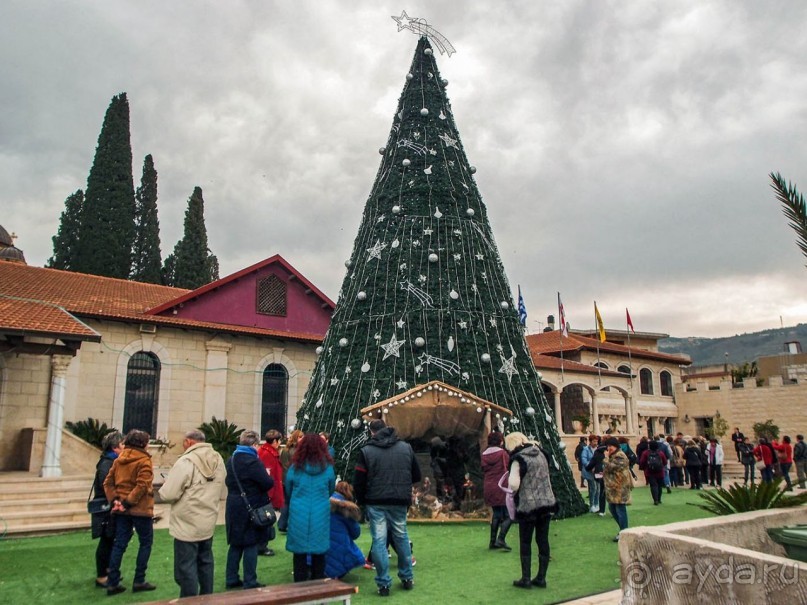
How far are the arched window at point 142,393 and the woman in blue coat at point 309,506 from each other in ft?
41.7

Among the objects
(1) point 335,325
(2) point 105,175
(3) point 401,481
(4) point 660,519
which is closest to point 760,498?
(3) point 401,481

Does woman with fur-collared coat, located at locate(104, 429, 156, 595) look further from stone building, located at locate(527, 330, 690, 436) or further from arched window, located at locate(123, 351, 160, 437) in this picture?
stone building, located at locate(527, 330, 690, 436)

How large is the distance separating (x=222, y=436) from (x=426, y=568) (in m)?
10.8

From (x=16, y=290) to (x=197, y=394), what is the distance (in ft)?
17.8

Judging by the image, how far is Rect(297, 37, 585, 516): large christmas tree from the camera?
10.8 meters

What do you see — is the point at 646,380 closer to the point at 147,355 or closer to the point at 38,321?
the point at 147,355

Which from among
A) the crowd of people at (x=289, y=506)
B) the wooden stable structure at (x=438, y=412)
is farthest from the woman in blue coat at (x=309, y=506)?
the wooden stable structure at (x=438, y=412)

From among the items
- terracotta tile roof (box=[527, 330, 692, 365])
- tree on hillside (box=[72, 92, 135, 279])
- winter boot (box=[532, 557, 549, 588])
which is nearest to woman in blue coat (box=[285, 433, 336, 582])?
winter boot (box=[532, 557, 549, 588])

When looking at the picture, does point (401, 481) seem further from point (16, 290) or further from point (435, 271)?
point (16, 290)

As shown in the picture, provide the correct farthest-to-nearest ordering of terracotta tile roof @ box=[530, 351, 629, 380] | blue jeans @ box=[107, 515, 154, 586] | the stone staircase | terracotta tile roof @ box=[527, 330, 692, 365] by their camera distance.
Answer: terracotta tile roof @ box=[527, 330, 692, 365], terracotta tile roof @ box=[530, 351, 629, 380], the stone staircase, blue jeans @ box=[107, 515, 154, 586]

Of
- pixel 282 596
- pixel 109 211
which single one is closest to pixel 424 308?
pixel 282 596

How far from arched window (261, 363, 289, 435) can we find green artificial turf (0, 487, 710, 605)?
30.6 feet

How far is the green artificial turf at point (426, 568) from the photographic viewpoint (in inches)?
236

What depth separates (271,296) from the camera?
66.0 ft
